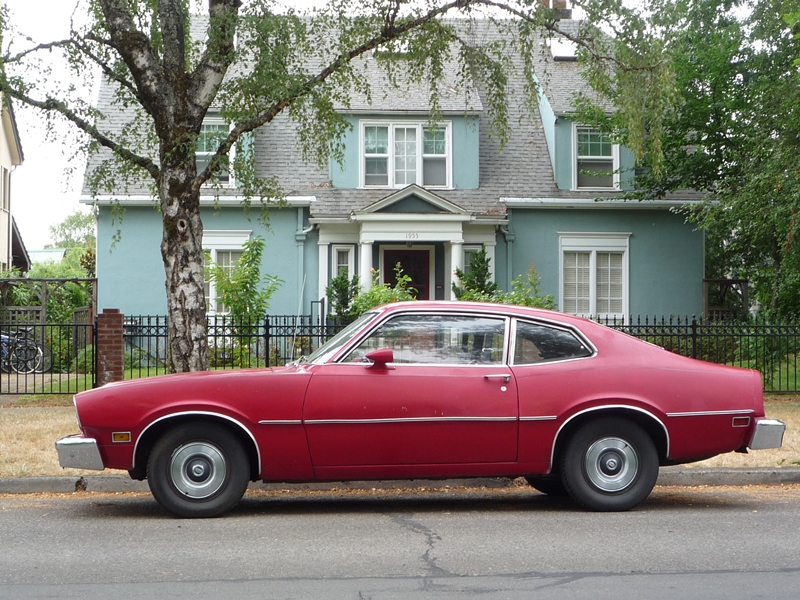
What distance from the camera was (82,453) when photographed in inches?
276

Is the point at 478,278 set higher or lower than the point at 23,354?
higher

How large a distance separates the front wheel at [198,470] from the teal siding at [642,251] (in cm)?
1691

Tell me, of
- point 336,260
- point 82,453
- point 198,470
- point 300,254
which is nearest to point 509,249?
point 336,260

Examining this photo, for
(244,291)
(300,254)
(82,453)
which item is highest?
(300,254)

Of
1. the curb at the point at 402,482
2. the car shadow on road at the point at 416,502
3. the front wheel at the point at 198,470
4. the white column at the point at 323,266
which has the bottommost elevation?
the car shadow on road at the point at 416,502

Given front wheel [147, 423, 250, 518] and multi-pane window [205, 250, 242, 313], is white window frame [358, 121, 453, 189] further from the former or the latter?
front wheel [147, 423, 250, 518]

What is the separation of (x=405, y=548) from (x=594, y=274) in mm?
18445

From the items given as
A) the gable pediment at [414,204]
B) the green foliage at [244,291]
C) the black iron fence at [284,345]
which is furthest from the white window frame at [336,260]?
the green foliage at [244,291]

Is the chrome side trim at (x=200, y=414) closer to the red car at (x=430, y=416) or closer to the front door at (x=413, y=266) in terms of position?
the red car at (x=430, y=416)

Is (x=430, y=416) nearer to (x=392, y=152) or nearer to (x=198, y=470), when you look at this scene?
(x=198, y=470)

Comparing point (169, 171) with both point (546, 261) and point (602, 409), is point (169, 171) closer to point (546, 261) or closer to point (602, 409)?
point (602, 409)

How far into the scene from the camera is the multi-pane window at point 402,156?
2325 centimetres

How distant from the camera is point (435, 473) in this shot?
7215mm

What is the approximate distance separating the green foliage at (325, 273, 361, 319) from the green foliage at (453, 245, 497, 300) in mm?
2154
